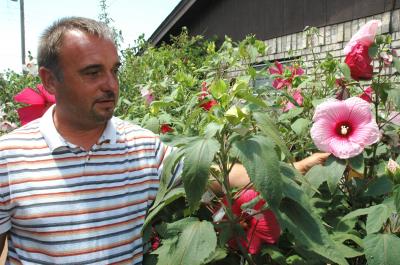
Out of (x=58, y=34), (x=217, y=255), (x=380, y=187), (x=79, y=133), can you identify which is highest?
(x=58, y=34)

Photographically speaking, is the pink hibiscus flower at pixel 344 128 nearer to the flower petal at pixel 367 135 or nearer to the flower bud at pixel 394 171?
the flower petal at pixel 367 135

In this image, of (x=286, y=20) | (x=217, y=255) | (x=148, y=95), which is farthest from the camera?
(x=286, y=20)

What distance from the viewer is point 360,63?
143 cm

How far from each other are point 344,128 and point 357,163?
0.41ft

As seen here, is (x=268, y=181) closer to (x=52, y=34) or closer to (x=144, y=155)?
(x=144, y=155)

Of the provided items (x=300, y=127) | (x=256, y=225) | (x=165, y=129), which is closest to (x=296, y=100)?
(x=300, y=127)

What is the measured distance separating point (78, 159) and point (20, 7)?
64.3ft

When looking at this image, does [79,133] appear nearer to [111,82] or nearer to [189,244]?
[111,82]

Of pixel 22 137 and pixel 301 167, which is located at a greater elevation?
pixel 22 137

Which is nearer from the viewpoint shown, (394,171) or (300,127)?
(394,171)

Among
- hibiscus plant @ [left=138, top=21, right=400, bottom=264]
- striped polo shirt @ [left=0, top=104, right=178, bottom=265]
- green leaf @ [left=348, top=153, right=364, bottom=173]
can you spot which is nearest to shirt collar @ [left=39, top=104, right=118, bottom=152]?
striped polo shirt @ [left=0, top=104, right=178, bottom=265]

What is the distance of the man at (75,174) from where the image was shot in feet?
4.90

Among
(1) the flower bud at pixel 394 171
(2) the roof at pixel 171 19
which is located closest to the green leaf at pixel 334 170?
(1) the flower bud at pixel 394 171

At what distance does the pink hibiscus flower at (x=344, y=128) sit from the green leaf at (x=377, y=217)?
0.62 ft
